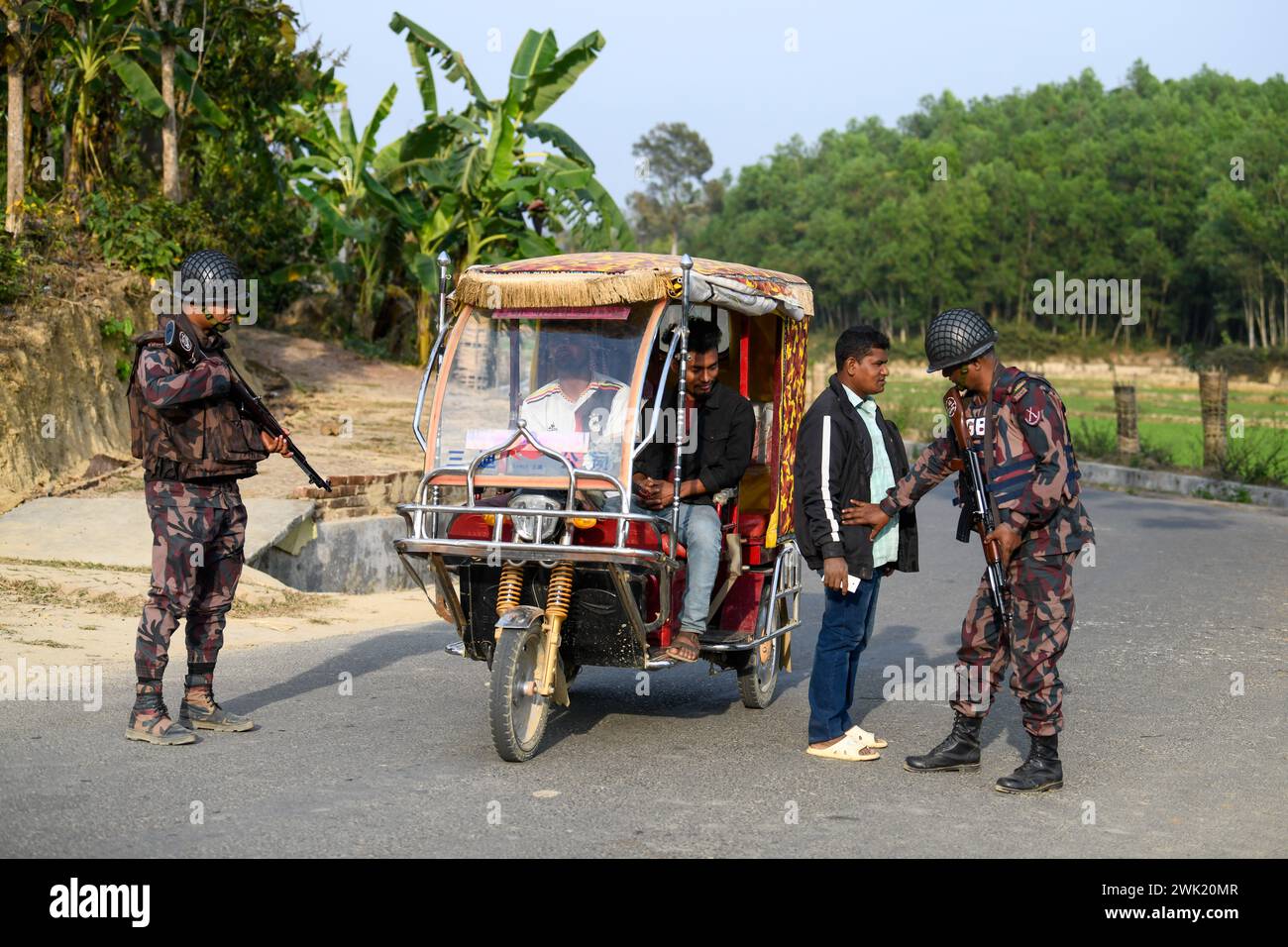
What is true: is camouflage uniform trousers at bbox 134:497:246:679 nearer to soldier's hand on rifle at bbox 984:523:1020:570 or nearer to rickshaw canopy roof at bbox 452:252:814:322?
rickshaw canopy roof at bbox 452:252:814:322

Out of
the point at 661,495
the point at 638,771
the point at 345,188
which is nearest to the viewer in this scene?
the point at 638,771

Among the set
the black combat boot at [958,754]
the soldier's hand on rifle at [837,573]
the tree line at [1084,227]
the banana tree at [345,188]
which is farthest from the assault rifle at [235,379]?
the tree line at [1084,227]

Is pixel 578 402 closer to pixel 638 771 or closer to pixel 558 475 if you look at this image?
pixel 558 475

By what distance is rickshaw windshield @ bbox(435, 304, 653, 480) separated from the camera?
281 inches

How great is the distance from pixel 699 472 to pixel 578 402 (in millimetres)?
712

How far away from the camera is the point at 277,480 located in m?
15.4

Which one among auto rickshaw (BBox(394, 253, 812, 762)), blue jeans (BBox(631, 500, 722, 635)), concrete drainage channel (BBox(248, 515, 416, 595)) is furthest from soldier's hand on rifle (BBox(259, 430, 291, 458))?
concrete drainage channel (BBox(248, 515, 416, 595))

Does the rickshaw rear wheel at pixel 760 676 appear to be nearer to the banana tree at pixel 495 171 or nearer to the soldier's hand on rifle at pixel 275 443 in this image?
the soldier's hand on rifle at pixel 275 443

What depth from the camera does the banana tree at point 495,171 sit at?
25.9 meters

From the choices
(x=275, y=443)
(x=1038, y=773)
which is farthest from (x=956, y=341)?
(x=275, y=443)

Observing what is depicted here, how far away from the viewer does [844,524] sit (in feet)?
22.2

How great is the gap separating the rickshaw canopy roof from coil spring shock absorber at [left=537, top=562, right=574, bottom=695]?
4.33 feet
